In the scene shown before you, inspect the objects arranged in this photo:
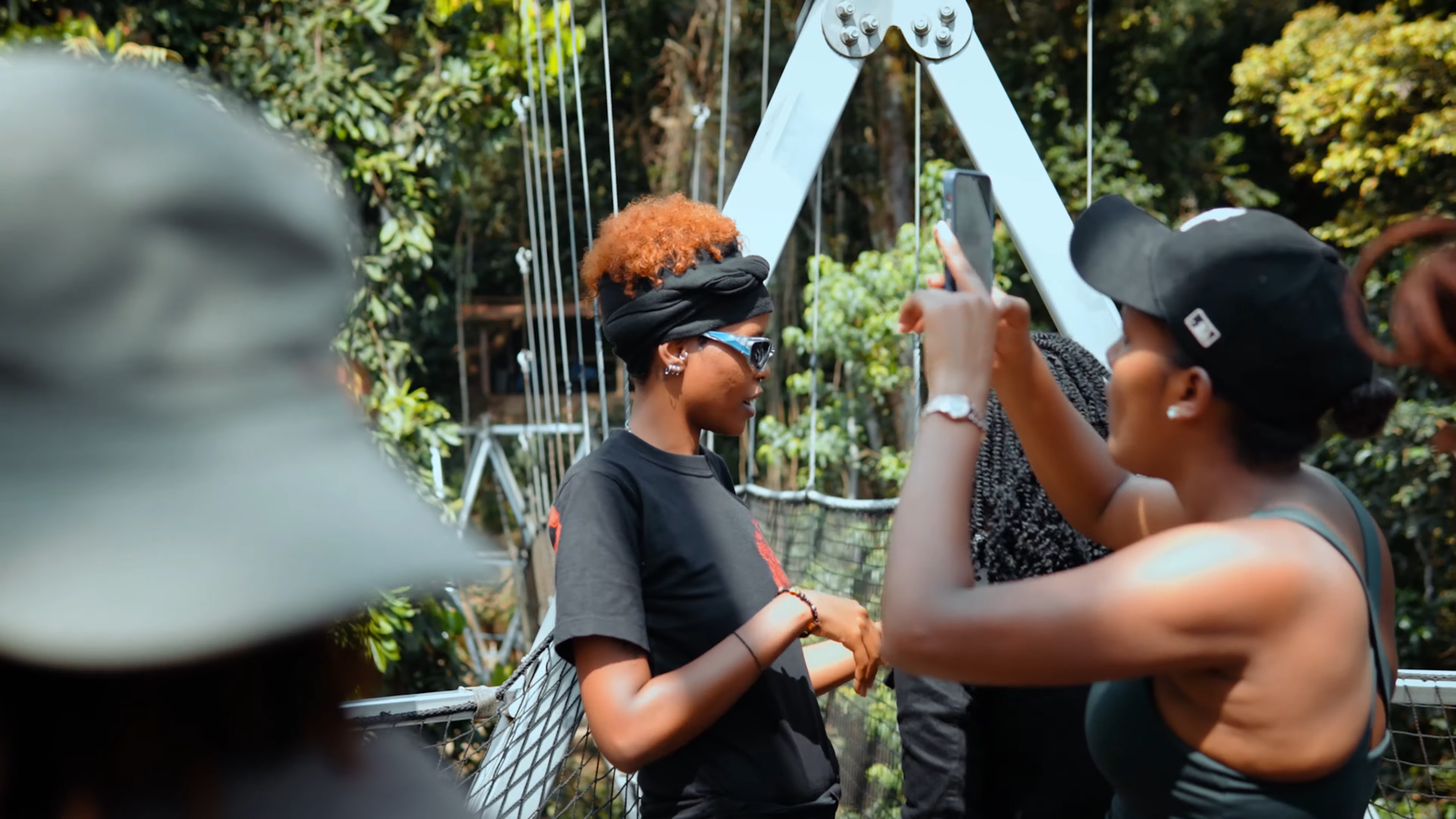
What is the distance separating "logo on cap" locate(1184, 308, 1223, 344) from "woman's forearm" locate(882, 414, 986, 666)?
8.5 inches

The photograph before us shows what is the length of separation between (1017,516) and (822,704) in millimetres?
1631

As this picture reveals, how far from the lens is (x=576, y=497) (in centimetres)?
150

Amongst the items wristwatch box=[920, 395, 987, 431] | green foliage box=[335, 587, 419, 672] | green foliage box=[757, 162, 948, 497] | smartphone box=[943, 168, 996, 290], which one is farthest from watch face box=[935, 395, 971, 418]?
green foliage box=[757, 162, 948, 497]

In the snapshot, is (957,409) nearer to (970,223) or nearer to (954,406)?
(954,406)

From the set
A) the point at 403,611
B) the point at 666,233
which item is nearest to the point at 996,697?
the point at 666,233

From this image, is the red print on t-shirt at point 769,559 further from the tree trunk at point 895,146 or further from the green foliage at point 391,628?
the tree trunk at point 895,146

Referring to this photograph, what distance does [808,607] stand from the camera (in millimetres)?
1500

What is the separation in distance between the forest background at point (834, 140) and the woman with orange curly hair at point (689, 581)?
68 cm

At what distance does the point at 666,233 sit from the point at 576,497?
42 cm

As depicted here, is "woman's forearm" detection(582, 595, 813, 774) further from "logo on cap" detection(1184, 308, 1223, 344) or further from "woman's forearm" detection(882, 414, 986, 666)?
"logo on cap" detection(1184, 308, 1223, 344)

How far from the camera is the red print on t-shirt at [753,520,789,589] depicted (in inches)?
63.7

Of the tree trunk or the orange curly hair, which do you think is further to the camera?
the tree trunk

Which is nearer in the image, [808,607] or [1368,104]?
[808,607]

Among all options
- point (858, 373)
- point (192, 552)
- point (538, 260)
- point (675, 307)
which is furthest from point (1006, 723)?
point (858, 373)
